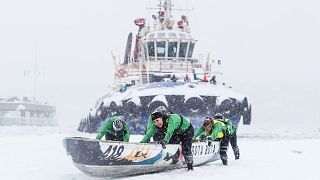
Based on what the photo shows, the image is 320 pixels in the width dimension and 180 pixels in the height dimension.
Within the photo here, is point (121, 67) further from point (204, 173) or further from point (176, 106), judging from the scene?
point (204, 173)

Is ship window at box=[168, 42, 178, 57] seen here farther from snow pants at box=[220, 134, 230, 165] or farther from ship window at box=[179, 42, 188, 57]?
snow pants at box=[220, 134, 230, 165]

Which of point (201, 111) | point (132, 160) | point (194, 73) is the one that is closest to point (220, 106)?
point (201, 111)

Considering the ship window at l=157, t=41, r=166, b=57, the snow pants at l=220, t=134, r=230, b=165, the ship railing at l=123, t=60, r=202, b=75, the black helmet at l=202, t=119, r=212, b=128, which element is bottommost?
the snow pants at l=220, t=134, r=230, b=165

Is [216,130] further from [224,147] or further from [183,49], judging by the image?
[183,49]

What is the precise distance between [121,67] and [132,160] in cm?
2906

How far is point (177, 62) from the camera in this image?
34.5 m

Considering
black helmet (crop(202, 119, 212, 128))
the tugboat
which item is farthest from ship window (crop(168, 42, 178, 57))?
black helmet (crop(202, 119, 212, 128))

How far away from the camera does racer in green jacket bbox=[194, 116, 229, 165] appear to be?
11.4m

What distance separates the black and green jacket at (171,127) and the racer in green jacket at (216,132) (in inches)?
46.6

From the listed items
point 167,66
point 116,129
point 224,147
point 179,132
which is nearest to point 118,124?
point 116,129

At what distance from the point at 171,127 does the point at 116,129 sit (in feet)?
4.29

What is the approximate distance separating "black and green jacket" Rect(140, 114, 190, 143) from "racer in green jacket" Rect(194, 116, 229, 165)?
1.18m

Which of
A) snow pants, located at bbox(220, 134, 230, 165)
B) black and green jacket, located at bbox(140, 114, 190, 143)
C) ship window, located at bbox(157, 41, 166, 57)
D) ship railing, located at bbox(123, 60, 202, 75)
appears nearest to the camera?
black and green jacket, located at bbox(140, 114, 190, 143)

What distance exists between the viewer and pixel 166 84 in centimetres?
2872
